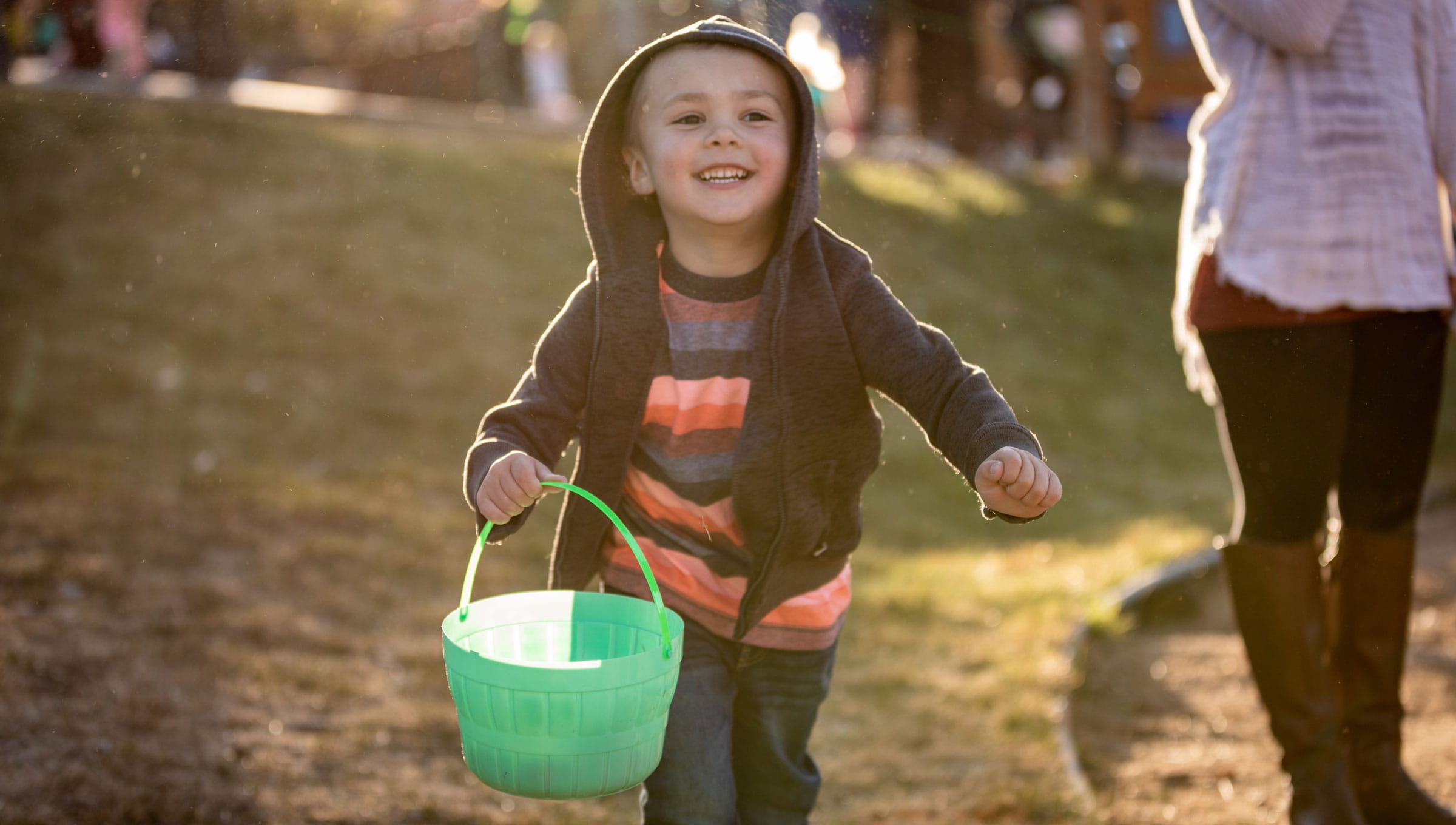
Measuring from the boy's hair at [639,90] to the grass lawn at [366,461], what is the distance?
62 centimetres

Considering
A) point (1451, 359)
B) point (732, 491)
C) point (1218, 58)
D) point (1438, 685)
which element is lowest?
point (1451, 359)

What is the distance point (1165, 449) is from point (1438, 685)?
11.8 feet

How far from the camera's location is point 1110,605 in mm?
4805

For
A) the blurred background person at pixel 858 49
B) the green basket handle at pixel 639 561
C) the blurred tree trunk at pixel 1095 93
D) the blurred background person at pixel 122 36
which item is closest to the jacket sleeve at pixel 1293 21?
the blurred background person at pixel 858 49

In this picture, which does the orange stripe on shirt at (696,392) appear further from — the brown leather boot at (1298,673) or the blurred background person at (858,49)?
the brown leather boot at (1298,673)

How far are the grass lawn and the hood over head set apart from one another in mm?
601

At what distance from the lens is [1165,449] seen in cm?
758

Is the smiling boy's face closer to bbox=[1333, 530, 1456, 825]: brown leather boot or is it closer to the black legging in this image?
the black legging

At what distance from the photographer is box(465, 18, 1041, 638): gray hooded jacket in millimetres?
2227

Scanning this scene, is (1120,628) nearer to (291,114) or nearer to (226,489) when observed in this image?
(226,489)

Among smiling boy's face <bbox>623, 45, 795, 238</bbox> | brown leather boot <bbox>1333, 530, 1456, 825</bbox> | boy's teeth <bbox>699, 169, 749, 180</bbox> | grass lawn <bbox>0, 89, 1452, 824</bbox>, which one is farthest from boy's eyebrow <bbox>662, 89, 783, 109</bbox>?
brown leather boot <bbox>1333, 530, 1456, 825</bbox>

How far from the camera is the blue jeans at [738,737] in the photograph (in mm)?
2238

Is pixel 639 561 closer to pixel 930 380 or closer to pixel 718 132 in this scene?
pixel 930 380

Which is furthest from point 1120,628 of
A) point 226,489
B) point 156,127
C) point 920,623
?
point 156,127
